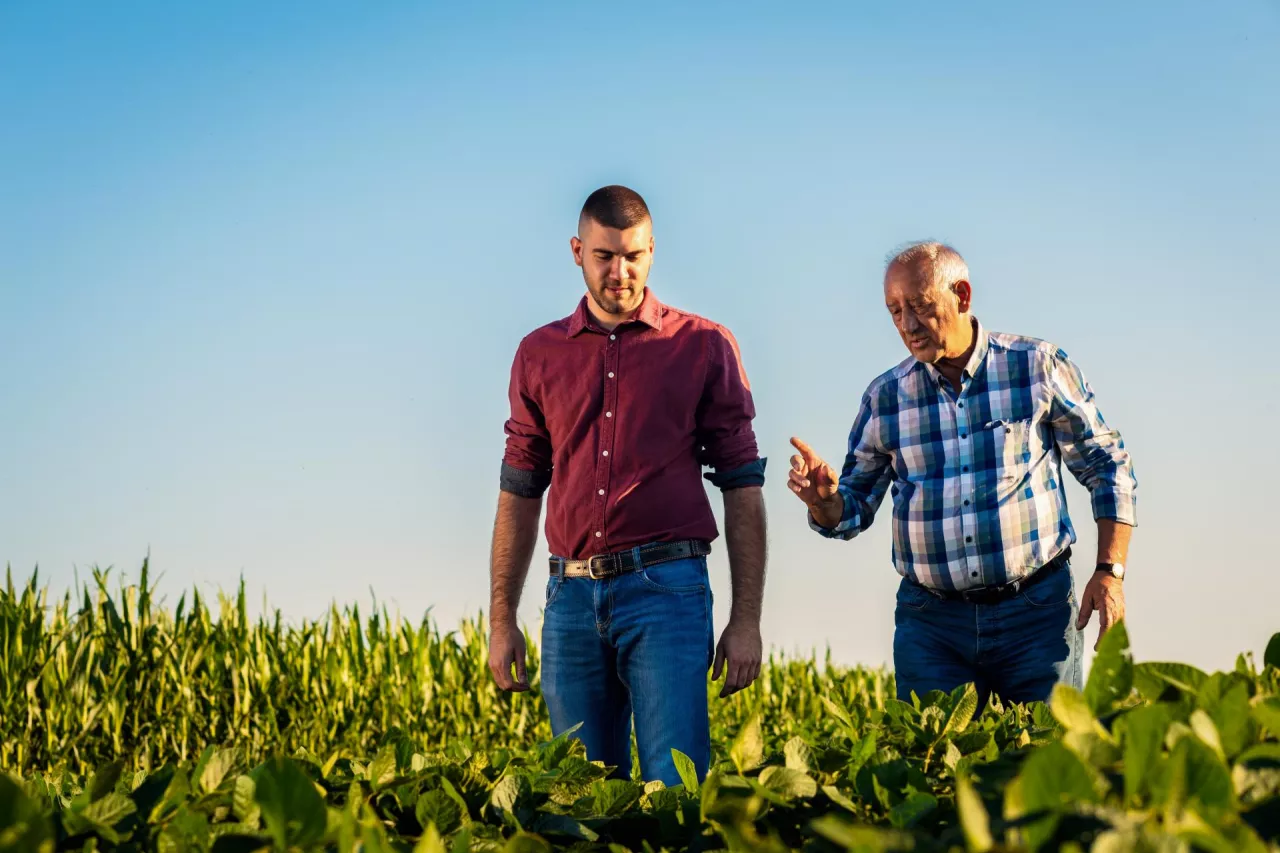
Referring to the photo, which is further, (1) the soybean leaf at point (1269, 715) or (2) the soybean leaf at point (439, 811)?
(2) the soybean leaf at point (439, 811)

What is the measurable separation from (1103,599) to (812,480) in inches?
44.4

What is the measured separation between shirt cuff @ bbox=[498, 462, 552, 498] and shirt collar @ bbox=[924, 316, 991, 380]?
151 cm

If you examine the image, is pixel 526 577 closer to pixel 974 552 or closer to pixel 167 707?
pixel 974 552

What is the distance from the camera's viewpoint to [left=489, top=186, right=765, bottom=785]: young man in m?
3.91

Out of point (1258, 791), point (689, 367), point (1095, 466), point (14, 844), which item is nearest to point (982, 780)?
point (1258, 791)

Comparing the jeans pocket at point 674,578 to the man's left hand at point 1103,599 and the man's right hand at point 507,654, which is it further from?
the man's left hand at point 1103,599

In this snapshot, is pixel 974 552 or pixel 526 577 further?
pixel 526 577

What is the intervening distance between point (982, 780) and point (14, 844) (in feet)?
3.65

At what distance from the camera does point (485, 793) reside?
6.41 feet

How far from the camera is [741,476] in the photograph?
419cm

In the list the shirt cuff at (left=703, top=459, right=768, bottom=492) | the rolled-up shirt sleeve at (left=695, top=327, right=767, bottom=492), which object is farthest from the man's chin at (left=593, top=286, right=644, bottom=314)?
the shirt cuff at (left=703, top=459, right=768, bottom=492)

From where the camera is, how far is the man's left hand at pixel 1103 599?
418 centimetres

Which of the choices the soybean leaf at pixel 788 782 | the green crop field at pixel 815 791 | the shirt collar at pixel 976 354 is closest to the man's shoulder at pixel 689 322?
→ the shirt collar at pixel 976 354

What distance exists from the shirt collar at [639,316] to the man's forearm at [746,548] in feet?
2.19
